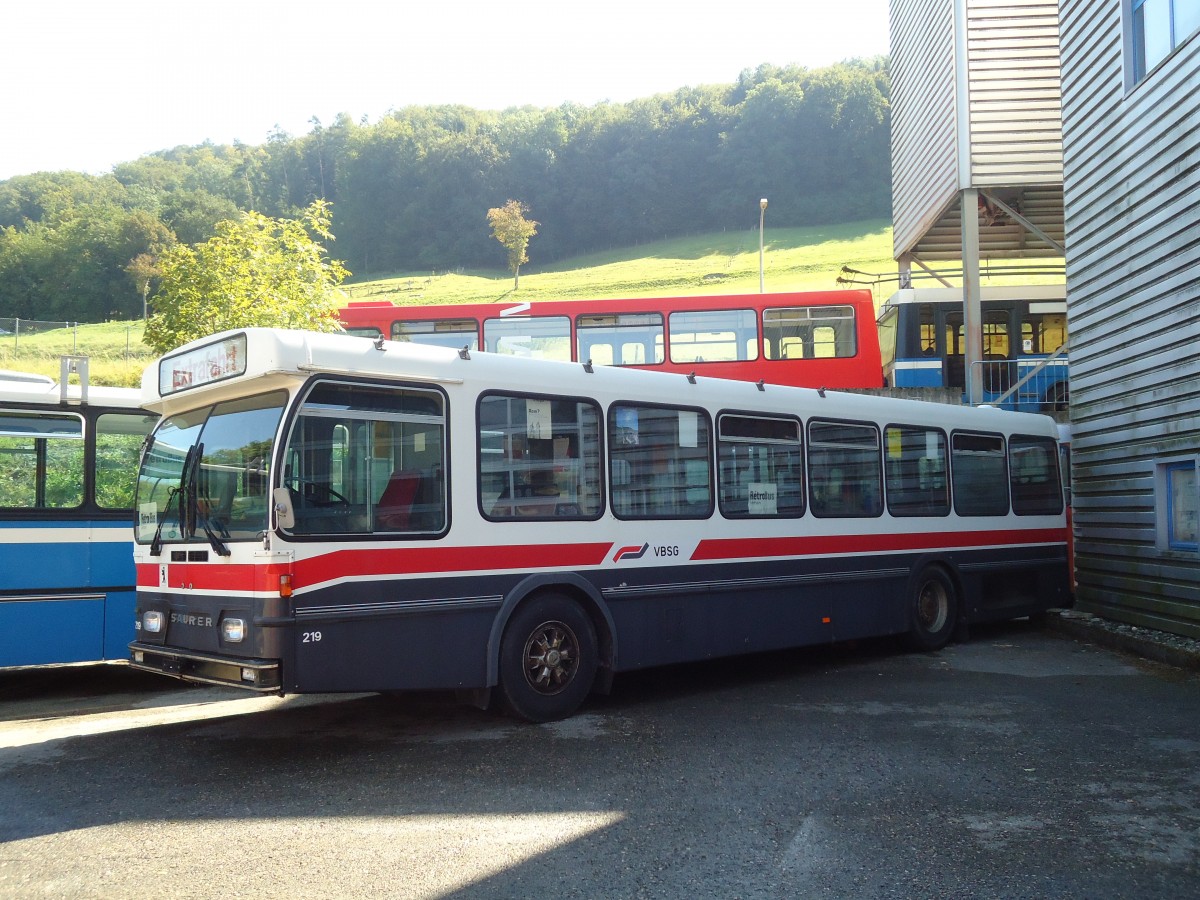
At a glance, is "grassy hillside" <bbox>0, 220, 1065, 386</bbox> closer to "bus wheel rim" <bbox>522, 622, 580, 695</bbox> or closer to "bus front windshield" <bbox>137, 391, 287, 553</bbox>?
"bus front windshield" <bbox>137, 391, 287, 553</bbox>

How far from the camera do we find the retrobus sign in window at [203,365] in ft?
23.2

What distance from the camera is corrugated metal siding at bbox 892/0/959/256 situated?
1945 centimetres

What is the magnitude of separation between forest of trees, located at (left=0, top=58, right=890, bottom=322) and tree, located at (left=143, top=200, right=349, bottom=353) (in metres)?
74.4

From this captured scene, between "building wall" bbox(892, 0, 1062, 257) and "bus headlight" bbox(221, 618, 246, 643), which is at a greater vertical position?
"building wall" bbox(892, 0, 1062, 257)

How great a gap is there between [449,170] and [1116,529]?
90.6 metres

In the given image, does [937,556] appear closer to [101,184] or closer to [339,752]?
[339,752]

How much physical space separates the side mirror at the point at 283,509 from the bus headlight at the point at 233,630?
63 centimetres

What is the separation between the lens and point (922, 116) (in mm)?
21875

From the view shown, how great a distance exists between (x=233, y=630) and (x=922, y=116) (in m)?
18.9

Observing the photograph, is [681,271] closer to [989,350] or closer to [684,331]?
[989,350]

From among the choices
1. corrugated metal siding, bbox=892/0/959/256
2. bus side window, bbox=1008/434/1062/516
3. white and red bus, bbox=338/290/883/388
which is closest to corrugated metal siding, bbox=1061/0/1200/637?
bus side window, bbox=1008/434/1062/516

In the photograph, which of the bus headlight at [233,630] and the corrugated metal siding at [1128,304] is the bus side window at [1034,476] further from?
the bus headlight at [233,630]

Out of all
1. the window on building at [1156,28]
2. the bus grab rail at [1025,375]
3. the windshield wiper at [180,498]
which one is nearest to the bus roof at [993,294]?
the bus grab rail at [1025,375]

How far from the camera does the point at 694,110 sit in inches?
4077
